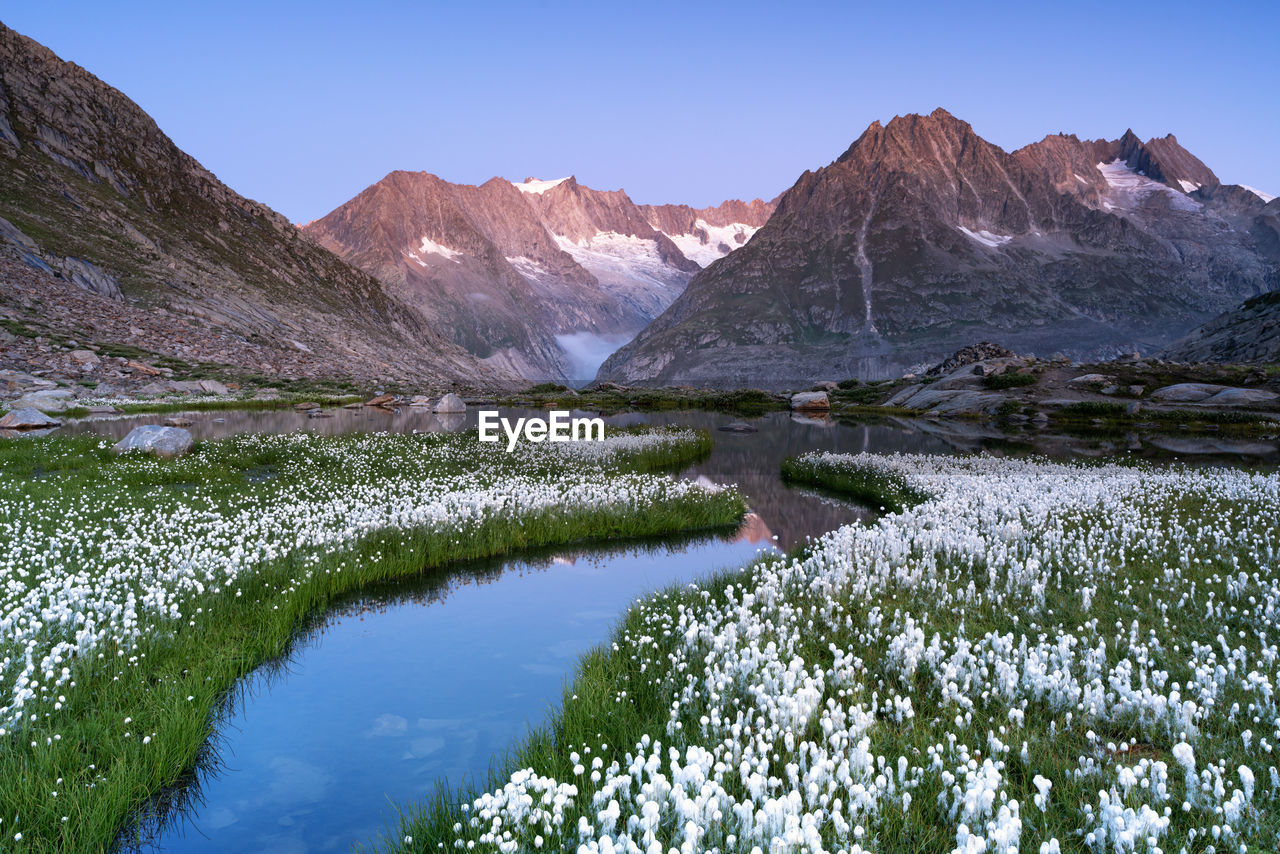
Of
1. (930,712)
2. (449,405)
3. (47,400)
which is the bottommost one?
(930,712)

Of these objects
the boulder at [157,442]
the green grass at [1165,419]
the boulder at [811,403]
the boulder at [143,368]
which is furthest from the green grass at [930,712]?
the boulder at [143,368]

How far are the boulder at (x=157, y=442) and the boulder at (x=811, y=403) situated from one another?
80.6 m

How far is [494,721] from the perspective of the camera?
9016mm

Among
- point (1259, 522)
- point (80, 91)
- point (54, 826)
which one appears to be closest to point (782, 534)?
point (1259, 522)

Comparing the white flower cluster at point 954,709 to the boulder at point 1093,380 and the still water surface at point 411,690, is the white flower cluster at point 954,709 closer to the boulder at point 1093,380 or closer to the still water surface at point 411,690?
the still water surface at point 411,690

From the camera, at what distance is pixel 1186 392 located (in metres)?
68.6

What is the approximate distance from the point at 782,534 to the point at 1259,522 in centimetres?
1165

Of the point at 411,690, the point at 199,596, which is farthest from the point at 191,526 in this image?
the point at 411,690

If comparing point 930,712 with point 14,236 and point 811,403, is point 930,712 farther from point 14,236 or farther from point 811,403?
point 14,236

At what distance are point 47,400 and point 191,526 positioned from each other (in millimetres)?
52306

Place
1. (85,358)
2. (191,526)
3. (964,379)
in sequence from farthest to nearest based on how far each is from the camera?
(964,379)
(85,358)
(191,526)

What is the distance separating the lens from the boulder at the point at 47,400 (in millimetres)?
50000

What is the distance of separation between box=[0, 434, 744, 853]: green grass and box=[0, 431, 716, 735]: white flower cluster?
17 centimetres

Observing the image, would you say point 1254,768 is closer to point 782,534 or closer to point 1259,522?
point 1259,522
